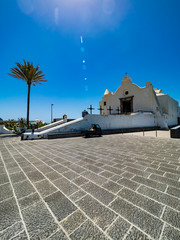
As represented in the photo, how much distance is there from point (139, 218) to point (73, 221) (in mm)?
954

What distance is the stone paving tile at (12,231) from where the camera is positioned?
4.11ft

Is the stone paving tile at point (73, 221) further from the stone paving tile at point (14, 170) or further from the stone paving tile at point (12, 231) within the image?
the stone paving tile at point (14, 170)

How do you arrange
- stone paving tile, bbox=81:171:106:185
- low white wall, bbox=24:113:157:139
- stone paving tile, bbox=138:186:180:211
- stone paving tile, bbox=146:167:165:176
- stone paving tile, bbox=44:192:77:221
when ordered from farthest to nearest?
low white wall, bbox=24:113:157:139, stone paving tile, bbox=146:167:165:176, stone paving tile, bbox=81:171:106:185, stone paving tile, bbox=138:186:180:211, stone paving tile, bbox=44:192:77:221

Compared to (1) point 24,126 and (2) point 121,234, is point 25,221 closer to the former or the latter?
(2) point 121,234

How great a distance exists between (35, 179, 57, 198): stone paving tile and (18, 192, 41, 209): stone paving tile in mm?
111

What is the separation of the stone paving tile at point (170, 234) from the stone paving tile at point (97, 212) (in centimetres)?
61

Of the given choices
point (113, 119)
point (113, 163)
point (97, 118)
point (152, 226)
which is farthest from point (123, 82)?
point (152, 226)

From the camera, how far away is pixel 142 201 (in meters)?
1.81

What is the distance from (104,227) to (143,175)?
1.86 metres

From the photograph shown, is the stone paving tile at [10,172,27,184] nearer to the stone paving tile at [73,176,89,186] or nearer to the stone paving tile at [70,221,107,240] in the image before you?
the stone paving tile at [73,176,89,186]

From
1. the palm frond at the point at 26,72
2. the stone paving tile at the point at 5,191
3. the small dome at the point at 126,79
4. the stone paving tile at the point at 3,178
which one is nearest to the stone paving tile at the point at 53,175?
the stone paving tile at the point at 5,191

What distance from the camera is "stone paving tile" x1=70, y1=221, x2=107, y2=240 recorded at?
122 cm

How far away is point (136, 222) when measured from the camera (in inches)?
55.4

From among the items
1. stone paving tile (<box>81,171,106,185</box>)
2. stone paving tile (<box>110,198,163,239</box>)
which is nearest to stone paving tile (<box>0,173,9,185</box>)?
stone paving tile (<box>81,171,106,185</box>)
